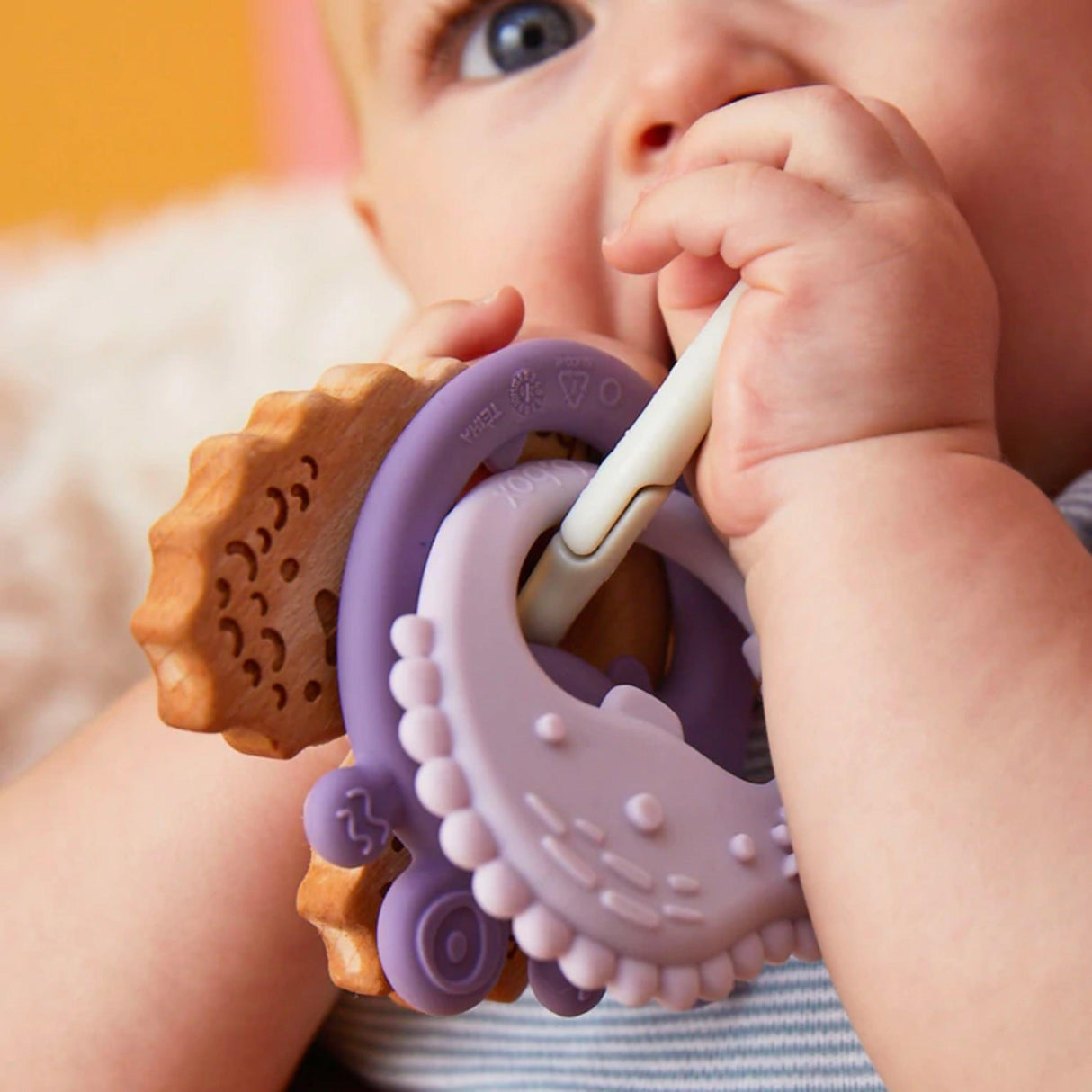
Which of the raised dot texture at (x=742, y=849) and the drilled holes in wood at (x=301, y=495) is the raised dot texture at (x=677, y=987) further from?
the drilled holes in wood at (x=301, y=495)

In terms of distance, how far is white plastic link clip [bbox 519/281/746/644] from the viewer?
497mm

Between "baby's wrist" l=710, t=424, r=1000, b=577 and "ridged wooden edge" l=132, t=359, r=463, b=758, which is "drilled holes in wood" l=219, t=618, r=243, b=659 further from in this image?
"baby's wrist" l=710, t=424, r=1000, b=577

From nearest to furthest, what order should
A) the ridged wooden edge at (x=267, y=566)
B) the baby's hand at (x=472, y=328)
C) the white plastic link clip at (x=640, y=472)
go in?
the ridged wooden edge at (x=267, y=566) → the white plastic link clip at (x=640, y=472) → the baby's hand at (x=472, y=328)

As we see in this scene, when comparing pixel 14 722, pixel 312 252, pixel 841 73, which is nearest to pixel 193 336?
pixel 312 252

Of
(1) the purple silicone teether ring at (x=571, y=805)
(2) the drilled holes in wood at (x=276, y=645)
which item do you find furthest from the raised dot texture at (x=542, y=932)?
(2) the drilled holes in wood at (x=276, y=645)

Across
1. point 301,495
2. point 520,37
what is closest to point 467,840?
point 301,495

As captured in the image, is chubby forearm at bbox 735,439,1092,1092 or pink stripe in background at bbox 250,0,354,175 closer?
chubby forearm at bbox 735,439,1092,1092

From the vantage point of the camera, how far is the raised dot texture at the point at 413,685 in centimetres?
41

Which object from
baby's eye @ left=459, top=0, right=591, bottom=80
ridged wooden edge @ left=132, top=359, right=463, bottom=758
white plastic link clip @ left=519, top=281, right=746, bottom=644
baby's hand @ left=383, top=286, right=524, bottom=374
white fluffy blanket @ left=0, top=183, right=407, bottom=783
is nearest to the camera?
ridged wooden edge @ left=132, top=359, right=463, bottom=758

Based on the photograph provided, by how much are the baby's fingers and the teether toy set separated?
26mm

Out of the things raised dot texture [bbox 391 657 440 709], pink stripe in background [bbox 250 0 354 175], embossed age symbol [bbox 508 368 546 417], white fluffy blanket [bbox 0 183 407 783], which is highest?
embossed age symbol [bbox 508 368 546 417]

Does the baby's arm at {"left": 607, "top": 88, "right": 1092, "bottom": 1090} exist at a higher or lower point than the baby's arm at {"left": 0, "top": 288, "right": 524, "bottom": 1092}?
higher

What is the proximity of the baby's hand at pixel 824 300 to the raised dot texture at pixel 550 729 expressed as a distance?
0.37 ft

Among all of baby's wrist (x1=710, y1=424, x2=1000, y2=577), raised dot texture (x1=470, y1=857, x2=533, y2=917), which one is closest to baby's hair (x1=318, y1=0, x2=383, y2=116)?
baby's wrist (x1=710, y1=424, x2=1000, y2=577)
